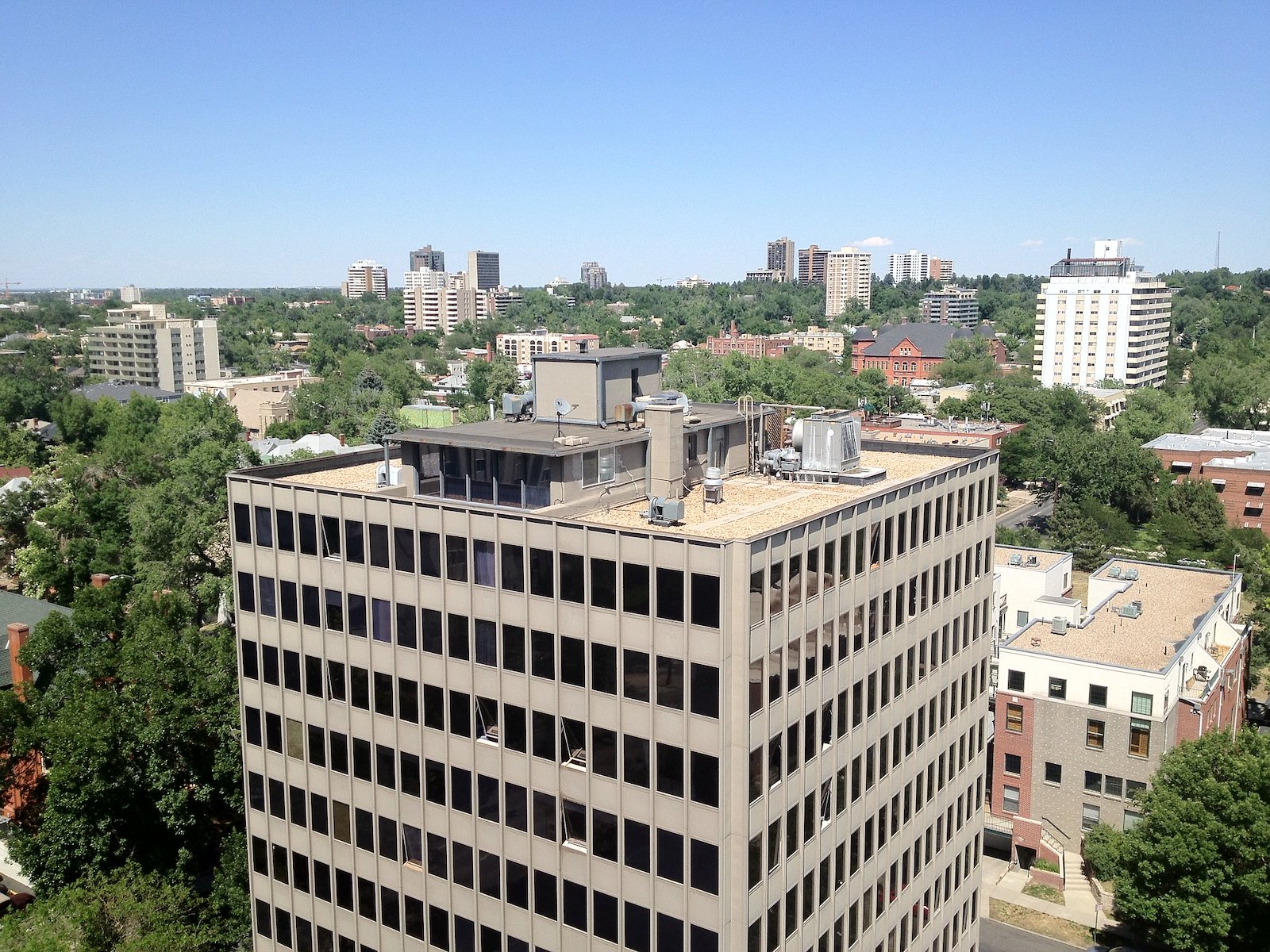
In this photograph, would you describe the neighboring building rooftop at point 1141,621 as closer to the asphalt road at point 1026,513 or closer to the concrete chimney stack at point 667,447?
the concrete chimney stack at point 667,447

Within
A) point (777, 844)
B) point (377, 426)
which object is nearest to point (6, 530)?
point (377, 426)

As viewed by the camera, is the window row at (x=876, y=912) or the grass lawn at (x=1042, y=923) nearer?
the window row at (x=876, y=912)

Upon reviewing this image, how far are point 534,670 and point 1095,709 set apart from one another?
42.0 metres

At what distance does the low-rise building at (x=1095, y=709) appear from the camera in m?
60.1

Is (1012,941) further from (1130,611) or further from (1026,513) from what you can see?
(1026,513)

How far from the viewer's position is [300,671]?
1518 inches

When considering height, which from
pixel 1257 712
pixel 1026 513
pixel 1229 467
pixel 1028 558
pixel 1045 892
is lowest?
pixel 1045 892

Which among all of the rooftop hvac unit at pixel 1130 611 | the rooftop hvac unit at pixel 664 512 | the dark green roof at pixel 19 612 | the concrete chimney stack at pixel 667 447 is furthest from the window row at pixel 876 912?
the dark green roof at pixel 19 612

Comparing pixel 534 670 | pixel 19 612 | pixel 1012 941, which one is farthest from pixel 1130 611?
pixel 19 612

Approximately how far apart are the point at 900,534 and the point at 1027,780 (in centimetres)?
3456

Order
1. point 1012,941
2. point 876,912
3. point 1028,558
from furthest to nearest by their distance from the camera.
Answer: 1. point 1028,558
2. point 1012,941
3. point 876,912

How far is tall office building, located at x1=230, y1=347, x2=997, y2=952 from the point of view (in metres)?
30.3

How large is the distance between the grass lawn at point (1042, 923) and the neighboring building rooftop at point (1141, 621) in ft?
47.8

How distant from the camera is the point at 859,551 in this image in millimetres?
34344
